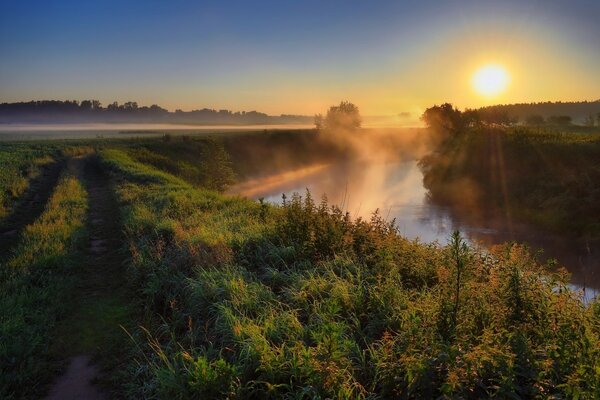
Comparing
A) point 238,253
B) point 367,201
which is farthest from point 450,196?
point 238,253

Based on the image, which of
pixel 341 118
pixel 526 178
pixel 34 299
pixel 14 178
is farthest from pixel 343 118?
pixel 34 299

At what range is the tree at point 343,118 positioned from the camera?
126700 mm

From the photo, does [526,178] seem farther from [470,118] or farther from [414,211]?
[470,118]

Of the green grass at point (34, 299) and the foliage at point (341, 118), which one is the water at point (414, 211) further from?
the foliage at point (341, 118)

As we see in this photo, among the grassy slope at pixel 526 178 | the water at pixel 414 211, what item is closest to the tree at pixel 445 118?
the water at pixel 414 211

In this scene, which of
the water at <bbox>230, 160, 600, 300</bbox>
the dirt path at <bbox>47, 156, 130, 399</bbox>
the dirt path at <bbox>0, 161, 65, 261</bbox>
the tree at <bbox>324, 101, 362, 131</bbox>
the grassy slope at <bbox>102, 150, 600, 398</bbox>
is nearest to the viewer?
the grassy slope at <bbox>102, 150, 600, 398</bbox>

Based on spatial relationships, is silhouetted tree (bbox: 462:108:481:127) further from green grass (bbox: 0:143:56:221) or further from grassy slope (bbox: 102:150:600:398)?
grassy slope (bbox: 102:150:600:398)

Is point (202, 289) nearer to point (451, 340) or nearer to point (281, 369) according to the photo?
point (281, 369)

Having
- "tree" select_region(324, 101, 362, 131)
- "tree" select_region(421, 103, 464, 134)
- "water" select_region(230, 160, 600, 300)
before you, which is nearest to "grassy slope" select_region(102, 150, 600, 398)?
"water" select_region(230, 160, 600, 300)

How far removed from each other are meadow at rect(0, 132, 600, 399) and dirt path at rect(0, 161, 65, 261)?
1545 mm

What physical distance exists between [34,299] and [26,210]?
13.5m

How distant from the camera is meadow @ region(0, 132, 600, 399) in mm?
5219

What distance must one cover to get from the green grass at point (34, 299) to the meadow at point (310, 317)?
0.04m

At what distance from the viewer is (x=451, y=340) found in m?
6.10
